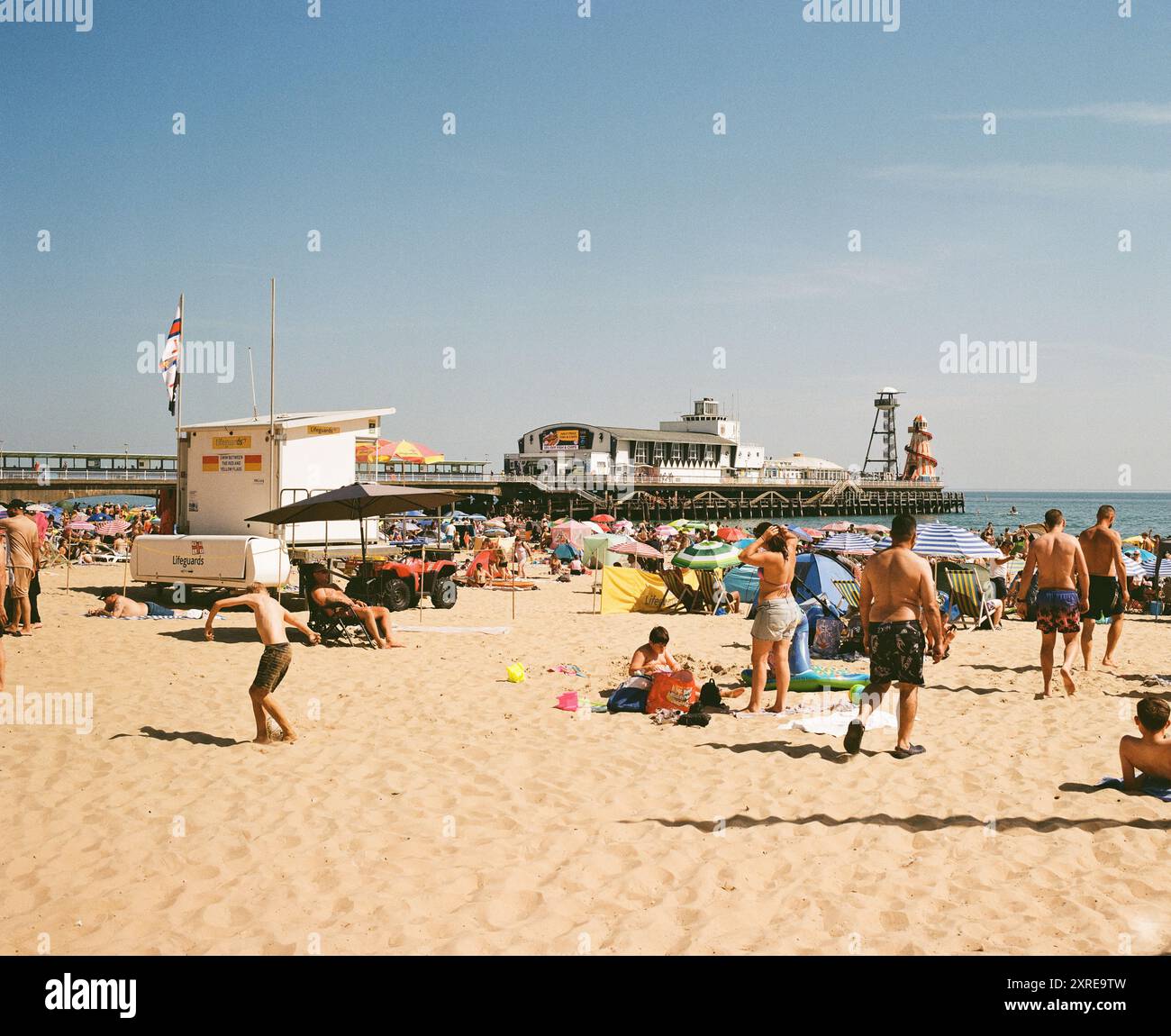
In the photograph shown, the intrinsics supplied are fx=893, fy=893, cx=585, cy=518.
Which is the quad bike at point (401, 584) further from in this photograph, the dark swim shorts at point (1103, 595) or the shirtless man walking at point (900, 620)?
the dark swim shorts at point (1103, 595)

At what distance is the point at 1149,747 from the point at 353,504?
9082mm

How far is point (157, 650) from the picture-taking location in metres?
9.52

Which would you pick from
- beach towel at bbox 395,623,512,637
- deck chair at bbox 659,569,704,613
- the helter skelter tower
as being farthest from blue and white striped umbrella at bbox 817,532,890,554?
the helter skelter tower

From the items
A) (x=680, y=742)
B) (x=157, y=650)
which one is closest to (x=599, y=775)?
(x=680, y=742)

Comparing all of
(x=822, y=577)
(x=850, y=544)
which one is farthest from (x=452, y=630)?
(x=850, y=544)

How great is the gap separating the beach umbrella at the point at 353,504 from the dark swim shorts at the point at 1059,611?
6.90 m

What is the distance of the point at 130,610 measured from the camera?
39.6 feet

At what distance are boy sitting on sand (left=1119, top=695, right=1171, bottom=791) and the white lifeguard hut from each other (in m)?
9.95

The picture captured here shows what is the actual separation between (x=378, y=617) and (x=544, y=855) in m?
6.08

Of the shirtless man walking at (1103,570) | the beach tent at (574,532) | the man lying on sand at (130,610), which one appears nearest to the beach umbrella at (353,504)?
the man lying on sand at (130,610)

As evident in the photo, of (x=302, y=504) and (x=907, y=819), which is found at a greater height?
(x=302, y=504)

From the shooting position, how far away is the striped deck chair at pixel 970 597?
42.1 feet

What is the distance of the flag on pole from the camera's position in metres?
15.5
